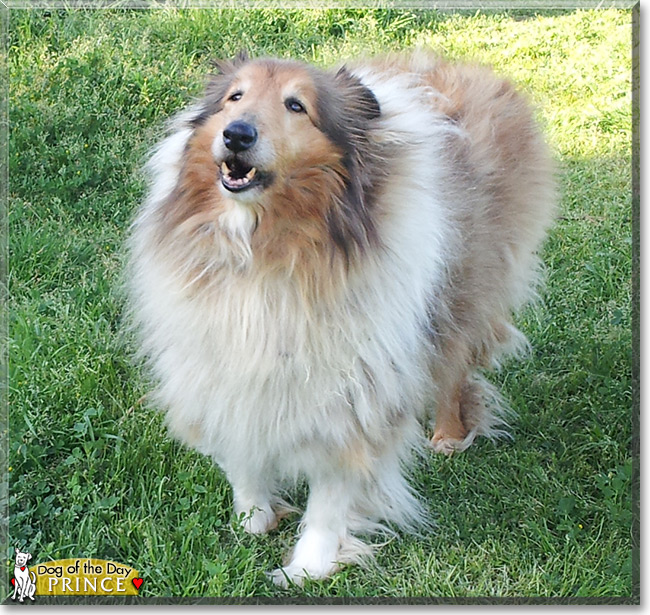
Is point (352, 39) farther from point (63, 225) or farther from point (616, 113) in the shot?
point (63, 225)

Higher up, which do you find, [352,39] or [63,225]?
[352,39]

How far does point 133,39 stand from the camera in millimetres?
4219

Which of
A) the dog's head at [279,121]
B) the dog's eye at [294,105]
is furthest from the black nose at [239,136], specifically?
the dog's eye at [294,105]

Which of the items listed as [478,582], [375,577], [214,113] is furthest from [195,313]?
[478,582]

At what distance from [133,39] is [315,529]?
110 inches

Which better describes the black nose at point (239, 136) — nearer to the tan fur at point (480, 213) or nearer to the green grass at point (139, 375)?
the tan fur at point (480, 213)

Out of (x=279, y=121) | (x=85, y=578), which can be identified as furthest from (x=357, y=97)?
(x=85, y=578)

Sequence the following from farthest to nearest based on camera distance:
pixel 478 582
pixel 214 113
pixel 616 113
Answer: pixel 616 113 → pixel 478 582 → pixel 214 113

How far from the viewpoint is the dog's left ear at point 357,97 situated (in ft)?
8.54

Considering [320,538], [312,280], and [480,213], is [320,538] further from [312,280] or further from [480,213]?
[480,213]

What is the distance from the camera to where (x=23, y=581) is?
8.66 feet

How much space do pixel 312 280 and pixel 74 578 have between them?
1.34 metres

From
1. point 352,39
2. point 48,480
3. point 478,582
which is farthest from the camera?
point 352,39

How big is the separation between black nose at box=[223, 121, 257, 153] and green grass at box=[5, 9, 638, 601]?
1483 mm
